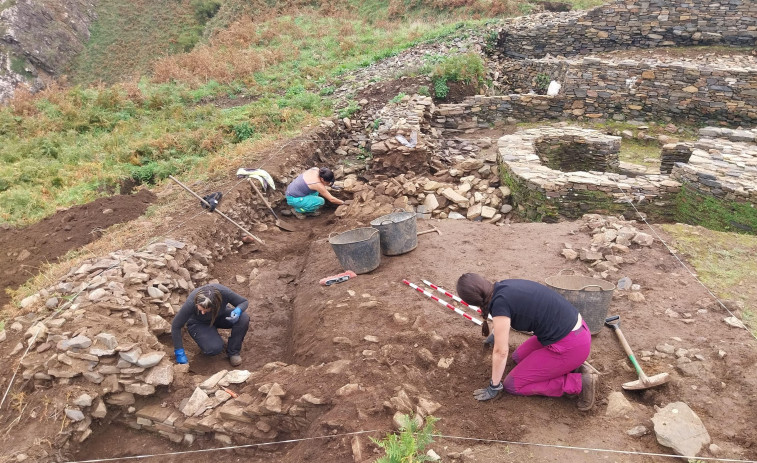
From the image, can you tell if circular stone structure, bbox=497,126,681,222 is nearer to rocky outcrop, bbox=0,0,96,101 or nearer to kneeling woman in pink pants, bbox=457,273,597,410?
kneeling woman in pink pants, bbox=457,273,597,410

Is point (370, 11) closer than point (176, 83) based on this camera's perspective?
No

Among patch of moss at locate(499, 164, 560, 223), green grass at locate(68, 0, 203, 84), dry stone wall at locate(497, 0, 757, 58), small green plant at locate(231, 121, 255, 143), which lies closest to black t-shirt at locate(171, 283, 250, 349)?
patch of moss at locate(499, 164, 560, 223)

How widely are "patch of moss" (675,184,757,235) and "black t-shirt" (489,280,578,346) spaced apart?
480cm

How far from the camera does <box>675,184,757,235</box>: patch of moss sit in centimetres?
658

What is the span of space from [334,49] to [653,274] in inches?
636

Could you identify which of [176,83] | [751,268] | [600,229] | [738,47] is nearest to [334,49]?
[176,83]

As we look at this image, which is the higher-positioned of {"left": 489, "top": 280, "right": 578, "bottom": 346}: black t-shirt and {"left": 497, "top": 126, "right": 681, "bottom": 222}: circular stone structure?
{"left": 489, "top": 280, "right": 578, "bottom": 346}: black t-shirt

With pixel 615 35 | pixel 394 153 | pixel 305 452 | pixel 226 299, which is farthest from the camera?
pixel 615 35

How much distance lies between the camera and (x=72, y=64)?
33.7 meters

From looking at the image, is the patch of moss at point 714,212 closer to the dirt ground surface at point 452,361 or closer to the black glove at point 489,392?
the dirt ground surface at point 452,361

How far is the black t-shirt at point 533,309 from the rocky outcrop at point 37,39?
36.1 metres

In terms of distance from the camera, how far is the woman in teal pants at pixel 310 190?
8.33 metres

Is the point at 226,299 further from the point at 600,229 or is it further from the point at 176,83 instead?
the point at 176,83

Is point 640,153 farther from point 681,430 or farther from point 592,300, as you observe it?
point 681,430
